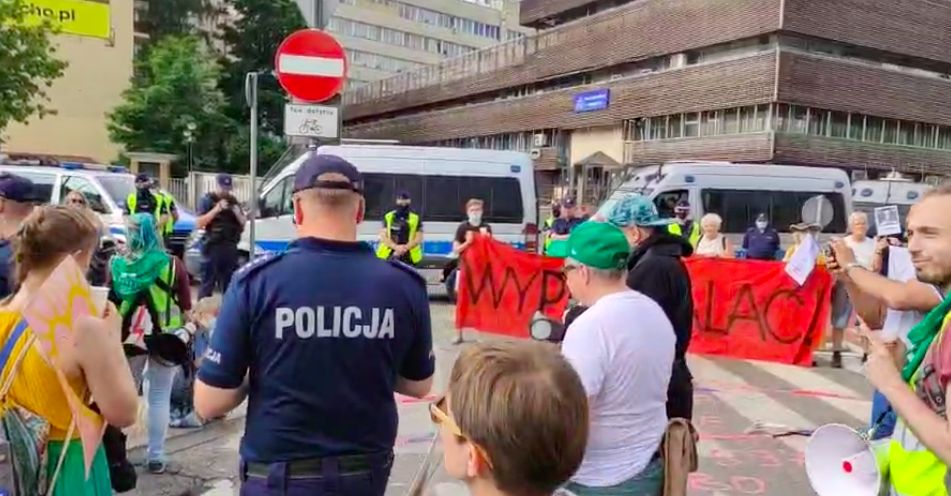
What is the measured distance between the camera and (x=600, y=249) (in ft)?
10.0

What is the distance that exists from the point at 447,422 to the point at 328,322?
1.03 metres

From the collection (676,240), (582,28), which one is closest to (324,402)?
(676,240)

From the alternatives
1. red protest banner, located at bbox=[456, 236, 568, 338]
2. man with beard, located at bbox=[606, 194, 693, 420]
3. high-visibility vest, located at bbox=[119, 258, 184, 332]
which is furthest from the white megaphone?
red protest banner, located at bbox=[456, 236, 568, 338]

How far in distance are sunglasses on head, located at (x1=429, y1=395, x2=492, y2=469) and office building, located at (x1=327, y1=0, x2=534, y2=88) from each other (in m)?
81.0

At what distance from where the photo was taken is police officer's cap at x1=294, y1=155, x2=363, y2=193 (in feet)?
9.06

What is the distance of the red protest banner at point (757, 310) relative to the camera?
10.1 meters

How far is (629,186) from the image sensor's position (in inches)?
678

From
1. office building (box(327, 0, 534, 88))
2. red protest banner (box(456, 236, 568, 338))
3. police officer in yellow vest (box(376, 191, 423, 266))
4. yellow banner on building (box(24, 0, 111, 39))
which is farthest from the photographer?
office building (box(327, 0, 534, 88))

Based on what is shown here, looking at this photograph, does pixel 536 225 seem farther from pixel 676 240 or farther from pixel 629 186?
pixel 676 240

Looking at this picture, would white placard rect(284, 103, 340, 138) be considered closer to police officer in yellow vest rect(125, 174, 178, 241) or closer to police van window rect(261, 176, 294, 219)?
police officer in yellow vest rect(125, 174, 178, 241)

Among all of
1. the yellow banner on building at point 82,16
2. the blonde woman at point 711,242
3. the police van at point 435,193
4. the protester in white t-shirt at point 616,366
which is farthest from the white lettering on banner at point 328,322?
the yellow banner on building at point 82,16

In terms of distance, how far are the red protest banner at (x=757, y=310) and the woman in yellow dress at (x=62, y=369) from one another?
320 inches

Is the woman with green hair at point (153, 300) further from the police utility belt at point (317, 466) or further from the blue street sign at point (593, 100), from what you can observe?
the blue street sign at point (593, 100)

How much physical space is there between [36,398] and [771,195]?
16477 millimetres
